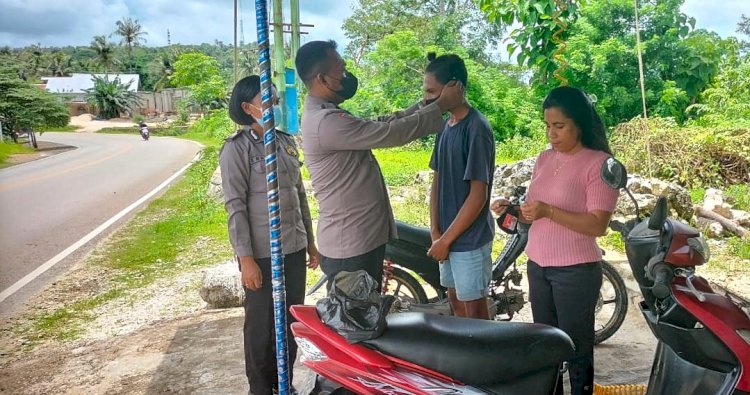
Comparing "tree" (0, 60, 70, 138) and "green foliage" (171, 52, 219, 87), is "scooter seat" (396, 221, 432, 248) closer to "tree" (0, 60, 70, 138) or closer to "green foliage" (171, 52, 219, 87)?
"tree" (0, 60, 70, 138)

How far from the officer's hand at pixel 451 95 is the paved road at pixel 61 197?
4536 mm

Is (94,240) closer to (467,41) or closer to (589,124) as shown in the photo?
(589,124)

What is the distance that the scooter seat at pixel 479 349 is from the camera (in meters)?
1.53

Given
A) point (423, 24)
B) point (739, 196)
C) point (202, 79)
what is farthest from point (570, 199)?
point (202, 79)

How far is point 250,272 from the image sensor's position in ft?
7.84

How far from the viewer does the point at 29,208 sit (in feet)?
30.4

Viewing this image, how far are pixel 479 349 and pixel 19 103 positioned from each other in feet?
67.0

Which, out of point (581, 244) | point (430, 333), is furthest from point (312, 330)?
point (581, 244)

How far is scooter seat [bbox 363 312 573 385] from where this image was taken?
153cm

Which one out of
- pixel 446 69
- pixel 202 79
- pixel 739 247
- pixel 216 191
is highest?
pixel 202 79

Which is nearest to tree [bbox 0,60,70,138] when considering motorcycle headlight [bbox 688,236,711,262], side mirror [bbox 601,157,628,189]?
side mirror [bbox 601,157,628,189]

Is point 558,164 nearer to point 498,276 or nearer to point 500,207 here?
point 500,207

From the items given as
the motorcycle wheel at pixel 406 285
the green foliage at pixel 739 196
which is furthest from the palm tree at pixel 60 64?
the motorcycle wheel at pixel 406 285

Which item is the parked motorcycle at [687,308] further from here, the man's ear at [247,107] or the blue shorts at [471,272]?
the man's ear at [247,107]
